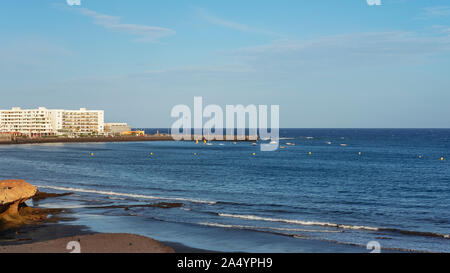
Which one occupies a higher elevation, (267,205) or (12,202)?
(12,202)

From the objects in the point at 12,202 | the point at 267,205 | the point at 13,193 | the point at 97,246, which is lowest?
the point at 267,205

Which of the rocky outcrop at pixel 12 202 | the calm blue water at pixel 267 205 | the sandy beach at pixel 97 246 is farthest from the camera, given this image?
the rocky outcrop at pixel 12 202

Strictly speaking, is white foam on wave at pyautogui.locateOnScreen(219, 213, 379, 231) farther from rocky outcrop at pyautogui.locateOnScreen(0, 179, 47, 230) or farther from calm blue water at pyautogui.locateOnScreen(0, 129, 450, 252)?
rocky outcrop at pyautogui.locateOnScreen(0, 179, 47, 230)

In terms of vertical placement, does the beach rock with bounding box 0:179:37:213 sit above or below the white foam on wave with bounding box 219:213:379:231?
above

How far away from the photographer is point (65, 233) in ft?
85.8

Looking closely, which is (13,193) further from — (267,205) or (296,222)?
(267,205)

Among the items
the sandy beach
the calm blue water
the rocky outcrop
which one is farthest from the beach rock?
the sandy beach

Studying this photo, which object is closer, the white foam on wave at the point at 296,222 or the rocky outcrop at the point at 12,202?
the rocky outcrop at the point at 12,202

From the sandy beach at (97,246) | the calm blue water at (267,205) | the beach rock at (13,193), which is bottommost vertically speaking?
the calm blue water at (267,205)

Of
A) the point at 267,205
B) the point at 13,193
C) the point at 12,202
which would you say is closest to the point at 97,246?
the point at 13,193

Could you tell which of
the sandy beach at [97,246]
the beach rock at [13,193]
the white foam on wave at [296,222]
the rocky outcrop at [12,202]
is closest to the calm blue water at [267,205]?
the white foam on wave at [296,222]

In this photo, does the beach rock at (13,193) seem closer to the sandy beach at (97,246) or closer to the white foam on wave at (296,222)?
the sandy beach at (97,246)

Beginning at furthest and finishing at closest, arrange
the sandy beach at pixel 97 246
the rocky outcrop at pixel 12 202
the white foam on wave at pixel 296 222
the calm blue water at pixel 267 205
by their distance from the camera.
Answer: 1. the white foam on wave at pixel 296 222
2. the rocky outcrop at pixel 12 202
3. the calm blue water at pixel 267 205
4. the sandy beach at pixel 97 246

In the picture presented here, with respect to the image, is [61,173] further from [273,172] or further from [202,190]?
[273,172]
